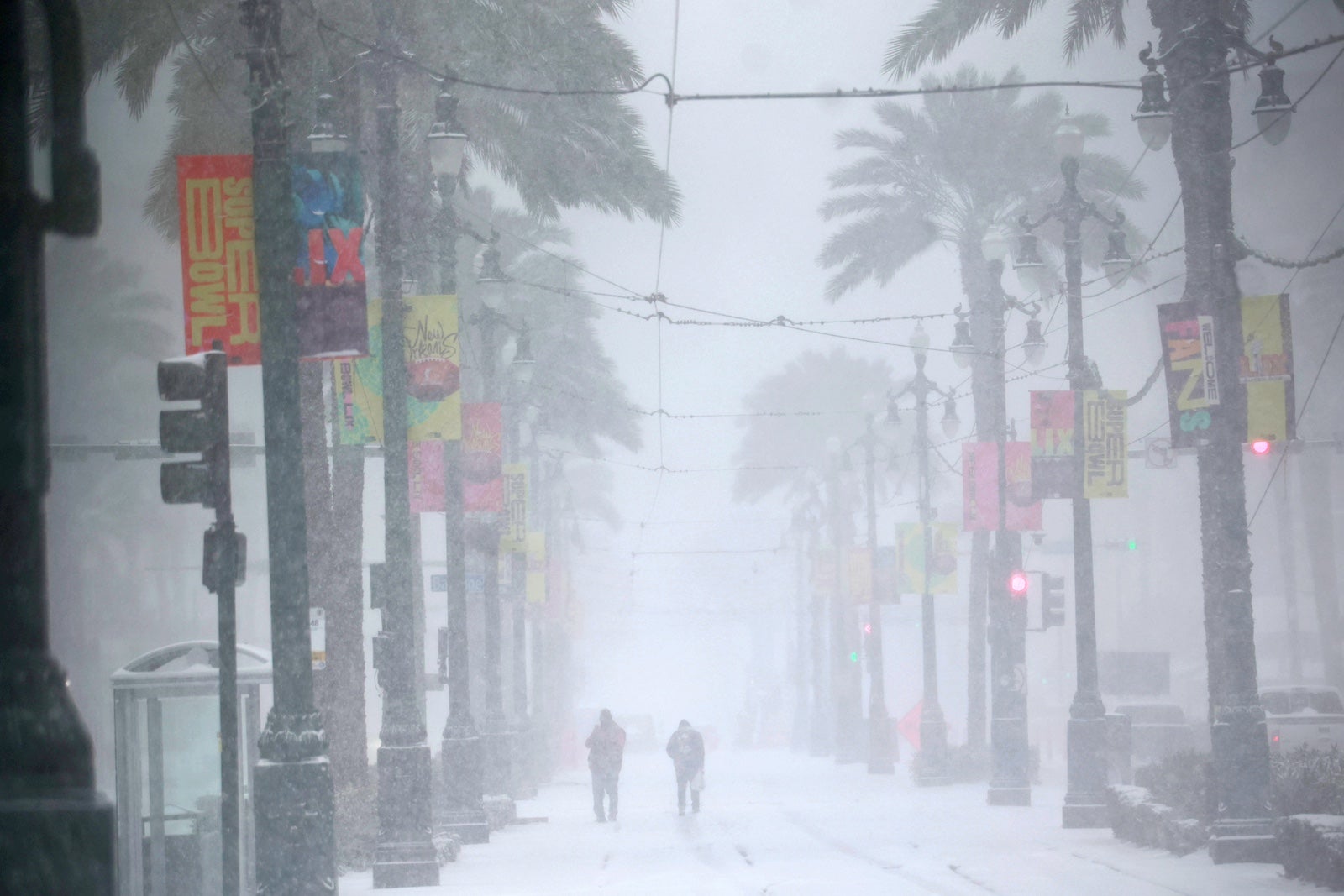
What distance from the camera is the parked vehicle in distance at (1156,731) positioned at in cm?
3562

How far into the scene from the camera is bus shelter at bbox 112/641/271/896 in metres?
14.6

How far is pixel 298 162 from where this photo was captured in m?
12.0

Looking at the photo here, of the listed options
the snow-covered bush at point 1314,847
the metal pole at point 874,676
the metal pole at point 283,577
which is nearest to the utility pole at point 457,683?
the metal pole at point 283,577

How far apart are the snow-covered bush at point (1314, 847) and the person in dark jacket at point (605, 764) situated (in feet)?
49.3

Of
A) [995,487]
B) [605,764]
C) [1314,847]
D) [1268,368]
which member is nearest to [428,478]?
[605,764]

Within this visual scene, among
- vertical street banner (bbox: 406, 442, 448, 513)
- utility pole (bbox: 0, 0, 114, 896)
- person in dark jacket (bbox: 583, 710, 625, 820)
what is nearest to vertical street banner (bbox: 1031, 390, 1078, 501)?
person in dark jacket (bbox: 583, 710, 625, 820)

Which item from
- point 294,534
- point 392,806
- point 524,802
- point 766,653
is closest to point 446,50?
point 392,806

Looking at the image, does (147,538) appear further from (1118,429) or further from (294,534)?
(294,534)

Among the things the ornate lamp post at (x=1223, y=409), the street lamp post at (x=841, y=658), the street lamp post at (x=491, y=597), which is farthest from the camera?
the street lamp post at (x=841, y=658)

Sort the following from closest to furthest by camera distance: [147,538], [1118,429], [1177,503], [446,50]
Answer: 1. [446,50]
2. [1118,429]
3. [147,538]
4. [1177,503]

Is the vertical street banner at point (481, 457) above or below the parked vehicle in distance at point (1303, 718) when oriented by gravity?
above

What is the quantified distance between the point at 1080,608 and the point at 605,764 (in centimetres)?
946

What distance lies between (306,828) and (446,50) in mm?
14863

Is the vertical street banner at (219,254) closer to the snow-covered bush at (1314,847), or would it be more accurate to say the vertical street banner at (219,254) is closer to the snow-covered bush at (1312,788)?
the snow-covered bush at (1314,847)
